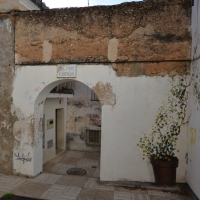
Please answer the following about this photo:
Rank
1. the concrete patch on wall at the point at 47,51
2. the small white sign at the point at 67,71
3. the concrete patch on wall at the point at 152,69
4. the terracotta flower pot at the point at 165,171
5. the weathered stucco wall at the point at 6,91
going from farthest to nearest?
the weathered stucco wall at the point at 6,91, the concrete patch on wall at the point at 47,51, the small white sign at the point at 67,71, the concrete patch on wall at the point at 152,69, the terracotta flower pot at the point at 165,171

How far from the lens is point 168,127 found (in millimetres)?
4156

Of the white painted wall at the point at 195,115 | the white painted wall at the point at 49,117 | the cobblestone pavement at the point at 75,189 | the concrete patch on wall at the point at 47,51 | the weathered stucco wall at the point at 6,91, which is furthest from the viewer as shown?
the white painted wall at the point at 49,117

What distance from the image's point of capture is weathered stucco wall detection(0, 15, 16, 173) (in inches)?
190

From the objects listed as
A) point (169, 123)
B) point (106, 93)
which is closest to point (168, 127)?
point (169, 123)

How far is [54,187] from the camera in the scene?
418cm

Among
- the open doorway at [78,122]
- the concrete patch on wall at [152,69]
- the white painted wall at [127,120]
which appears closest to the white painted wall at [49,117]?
the open doorway at [78,122]

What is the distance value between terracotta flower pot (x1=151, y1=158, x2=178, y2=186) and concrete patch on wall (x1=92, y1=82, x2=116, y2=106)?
178 centimetres

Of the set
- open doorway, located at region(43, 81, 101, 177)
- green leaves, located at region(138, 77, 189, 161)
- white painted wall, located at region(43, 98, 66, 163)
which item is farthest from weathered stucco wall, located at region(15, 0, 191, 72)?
open doorway, located at region(43, 81, 101, 177)

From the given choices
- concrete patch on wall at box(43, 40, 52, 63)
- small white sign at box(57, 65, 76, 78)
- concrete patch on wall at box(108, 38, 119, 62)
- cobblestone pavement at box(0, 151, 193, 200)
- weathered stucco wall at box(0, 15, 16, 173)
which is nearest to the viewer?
cobblestone pavement at box(0, 151, 193, 200)

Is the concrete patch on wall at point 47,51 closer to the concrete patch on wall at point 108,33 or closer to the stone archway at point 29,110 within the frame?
the concrete patch on wall at point 108,33

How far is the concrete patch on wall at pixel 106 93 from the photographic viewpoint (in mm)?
4328

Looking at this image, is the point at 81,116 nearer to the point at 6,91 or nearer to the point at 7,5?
the point at 6,91

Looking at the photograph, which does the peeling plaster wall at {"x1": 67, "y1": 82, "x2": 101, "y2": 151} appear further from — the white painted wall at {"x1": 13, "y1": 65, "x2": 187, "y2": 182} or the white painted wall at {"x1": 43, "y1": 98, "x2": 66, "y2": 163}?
the white painted wall at {"x1": 13, "y1": 65, "x2": 187, "y2": 182}

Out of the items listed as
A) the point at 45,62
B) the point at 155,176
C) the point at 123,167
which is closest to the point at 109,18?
the point at 45,62
